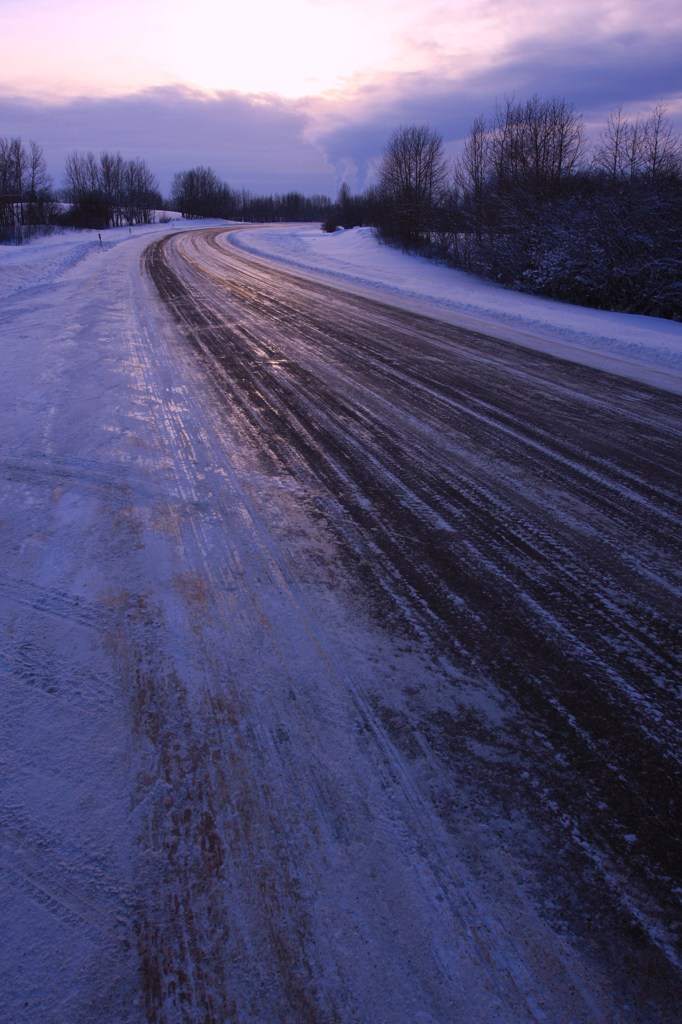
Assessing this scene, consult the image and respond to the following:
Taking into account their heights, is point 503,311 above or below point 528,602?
above

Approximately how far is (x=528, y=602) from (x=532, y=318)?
9882 millimetres

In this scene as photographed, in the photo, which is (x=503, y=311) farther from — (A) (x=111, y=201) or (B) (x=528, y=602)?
(A) (x=111, y=201)

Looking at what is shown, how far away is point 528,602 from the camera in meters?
3.13

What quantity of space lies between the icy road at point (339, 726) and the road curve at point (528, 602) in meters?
0.01

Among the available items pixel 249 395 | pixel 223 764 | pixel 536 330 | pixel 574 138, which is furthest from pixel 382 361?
pixel 574 138

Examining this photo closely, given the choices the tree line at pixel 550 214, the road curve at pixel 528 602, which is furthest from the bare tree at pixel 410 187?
the road curve at pixel 528 602

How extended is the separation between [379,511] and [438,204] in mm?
26835

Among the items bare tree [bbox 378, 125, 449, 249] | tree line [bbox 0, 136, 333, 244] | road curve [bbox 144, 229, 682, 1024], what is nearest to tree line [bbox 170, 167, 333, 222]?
tree line [bbox 0, 136, 333, 244]

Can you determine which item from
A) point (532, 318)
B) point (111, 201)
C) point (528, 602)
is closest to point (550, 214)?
point (532, 318)

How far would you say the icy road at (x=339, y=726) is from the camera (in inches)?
66.2

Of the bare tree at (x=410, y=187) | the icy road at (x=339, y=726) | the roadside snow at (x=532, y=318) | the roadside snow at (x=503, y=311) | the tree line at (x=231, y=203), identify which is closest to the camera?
the icy road at (x=339, y=726)

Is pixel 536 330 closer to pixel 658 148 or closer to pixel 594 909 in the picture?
pixel 658 148

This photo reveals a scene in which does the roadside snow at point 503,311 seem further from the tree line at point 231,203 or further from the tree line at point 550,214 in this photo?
the tree line at point 231,203

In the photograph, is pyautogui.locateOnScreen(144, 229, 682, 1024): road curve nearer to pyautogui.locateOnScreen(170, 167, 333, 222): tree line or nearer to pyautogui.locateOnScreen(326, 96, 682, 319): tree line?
pyautogui.locateOnScreen(326, 96, 682, 319): tree line
